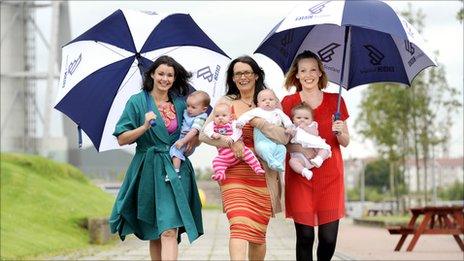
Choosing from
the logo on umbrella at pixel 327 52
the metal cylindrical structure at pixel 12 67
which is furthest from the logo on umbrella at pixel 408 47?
the metal cylindrical structure at pixel 12 67

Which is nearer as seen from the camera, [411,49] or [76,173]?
[411,49]

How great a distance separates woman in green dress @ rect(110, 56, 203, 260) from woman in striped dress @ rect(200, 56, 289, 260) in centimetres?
32

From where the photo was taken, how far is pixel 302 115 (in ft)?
25.8

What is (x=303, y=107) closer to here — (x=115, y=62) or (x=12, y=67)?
(x=115, y=62)

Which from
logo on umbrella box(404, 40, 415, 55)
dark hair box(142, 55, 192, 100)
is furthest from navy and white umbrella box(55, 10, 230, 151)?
logo on umbrella box(404, 40, 415, 55)

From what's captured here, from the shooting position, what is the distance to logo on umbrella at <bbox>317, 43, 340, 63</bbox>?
8898 mm

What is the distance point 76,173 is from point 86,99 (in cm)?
1937

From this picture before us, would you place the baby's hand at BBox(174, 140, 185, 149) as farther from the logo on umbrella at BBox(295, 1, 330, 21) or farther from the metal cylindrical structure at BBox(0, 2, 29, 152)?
the metal cylindrical structure at BBox(0, 2, 29, 152)

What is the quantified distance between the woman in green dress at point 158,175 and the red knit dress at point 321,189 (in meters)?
0.75

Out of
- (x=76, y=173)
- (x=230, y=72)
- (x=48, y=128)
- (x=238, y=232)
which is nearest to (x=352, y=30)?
(x=230, y=72)

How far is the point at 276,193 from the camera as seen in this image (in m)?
7.95

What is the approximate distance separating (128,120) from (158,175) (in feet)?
1.56

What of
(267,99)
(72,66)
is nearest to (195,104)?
(267,99)

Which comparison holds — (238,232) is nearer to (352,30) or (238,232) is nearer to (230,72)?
(230,72)
